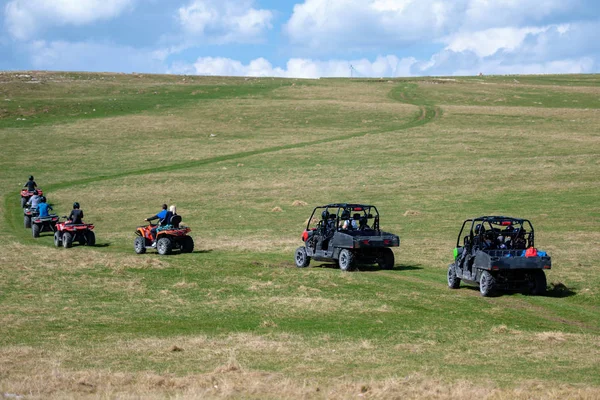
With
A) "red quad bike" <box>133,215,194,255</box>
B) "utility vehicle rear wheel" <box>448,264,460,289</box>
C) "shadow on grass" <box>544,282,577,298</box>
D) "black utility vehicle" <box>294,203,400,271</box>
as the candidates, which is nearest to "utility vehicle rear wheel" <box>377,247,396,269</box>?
"black utility vehicle" <box>294,203,400,271</box>

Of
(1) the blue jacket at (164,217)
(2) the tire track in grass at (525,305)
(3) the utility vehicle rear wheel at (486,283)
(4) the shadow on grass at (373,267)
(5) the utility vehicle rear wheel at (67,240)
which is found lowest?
(5) the utility vehicle rear wheel at (67,240)

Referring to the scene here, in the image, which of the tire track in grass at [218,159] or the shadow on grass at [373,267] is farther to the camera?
the tire track in grass at [218,159]

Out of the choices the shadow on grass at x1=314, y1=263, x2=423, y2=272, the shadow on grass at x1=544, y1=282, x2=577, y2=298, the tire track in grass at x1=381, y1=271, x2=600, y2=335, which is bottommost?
the shadow on grass at x1=314, y1=263, x2=423, y2=272

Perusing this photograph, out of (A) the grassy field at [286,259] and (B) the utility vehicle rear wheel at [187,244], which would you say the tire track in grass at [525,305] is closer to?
(A) the grassy field at [286,259]

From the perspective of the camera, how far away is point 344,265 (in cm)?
2805

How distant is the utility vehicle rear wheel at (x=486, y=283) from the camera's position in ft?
75.3

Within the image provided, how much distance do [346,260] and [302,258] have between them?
2282mm

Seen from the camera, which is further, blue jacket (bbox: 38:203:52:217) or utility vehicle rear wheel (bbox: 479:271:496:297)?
blue jacket (bbox: 38:203:52:217)

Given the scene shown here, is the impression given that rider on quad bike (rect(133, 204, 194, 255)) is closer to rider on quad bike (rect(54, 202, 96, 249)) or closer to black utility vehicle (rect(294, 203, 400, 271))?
rider on quad bike (rect(54, 202, 96, 249))

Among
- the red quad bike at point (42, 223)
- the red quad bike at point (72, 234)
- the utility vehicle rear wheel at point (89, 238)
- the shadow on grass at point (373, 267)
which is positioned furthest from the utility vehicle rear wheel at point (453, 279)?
the red quad bike at point (42, 223)

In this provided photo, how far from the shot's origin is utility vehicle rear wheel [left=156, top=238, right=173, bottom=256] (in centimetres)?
3225

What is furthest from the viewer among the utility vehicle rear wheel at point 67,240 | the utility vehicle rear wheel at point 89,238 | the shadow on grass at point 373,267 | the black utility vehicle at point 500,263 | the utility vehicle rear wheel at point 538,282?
the utility vehicle rear wheel at point 89,238

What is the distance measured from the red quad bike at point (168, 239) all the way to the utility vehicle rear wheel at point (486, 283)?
13.5 meters

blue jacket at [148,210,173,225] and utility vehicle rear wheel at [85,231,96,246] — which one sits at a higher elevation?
blue jacket at [148,210,173,225]
